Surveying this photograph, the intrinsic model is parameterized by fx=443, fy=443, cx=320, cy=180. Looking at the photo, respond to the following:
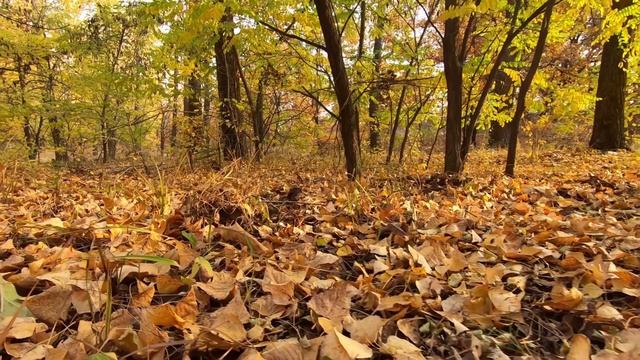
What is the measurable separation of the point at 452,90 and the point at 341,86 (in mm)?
1179

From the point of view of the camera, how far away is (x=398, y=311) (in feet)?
4.37

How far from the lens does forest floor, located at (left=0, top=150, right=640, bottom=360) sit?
1104mm

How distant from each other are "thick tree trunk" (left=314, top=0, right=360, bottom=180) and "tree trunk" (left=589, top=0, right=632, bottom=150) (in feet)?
18.4

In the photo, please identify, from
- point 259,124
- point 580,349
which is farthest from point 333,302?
point 259,124

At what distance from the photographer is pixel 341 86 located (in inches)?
161

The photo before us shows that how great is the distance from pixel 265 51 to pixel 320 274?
176 inches

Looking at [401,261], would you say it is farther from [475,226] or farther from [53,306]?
[53,306]

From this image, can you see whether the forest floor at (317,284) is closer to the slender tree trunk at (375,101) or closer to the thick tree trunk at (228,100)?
the slender tree trunk at (375,101)

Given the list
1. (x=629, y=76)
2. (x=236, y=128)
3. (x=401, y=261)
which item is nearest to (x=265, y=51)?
(x=236, y=128)

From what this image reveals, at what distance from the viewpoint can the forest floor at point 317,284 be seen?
1.10m

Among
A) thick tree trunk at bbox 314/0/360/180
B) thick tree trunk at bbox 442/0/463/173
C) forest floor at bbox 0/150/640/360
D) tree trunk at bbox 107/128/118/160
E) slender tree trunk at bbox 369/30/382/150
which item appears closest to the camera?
forest floor at bbox 0/150/640/360

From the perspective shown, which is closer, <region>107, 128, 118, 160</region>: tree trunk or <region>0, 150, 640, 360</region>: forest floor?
<region>0, 150, 640, 360</region>: forest floor

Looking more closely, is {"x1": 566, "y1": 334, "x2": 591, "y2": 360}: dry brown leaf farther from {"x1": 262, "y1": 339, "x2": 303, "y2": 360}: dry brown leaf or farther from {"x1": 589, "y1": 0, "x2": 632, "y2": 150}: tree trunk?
{"x1": 589, "y1": 0, "x2": 632, "y2": 150}: tree trunk

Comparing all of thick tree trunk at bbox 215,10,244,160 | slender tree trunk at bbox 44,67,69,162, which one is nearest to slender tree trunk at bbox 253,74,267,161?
thick tree trunk at bbox 215,10,244,160
